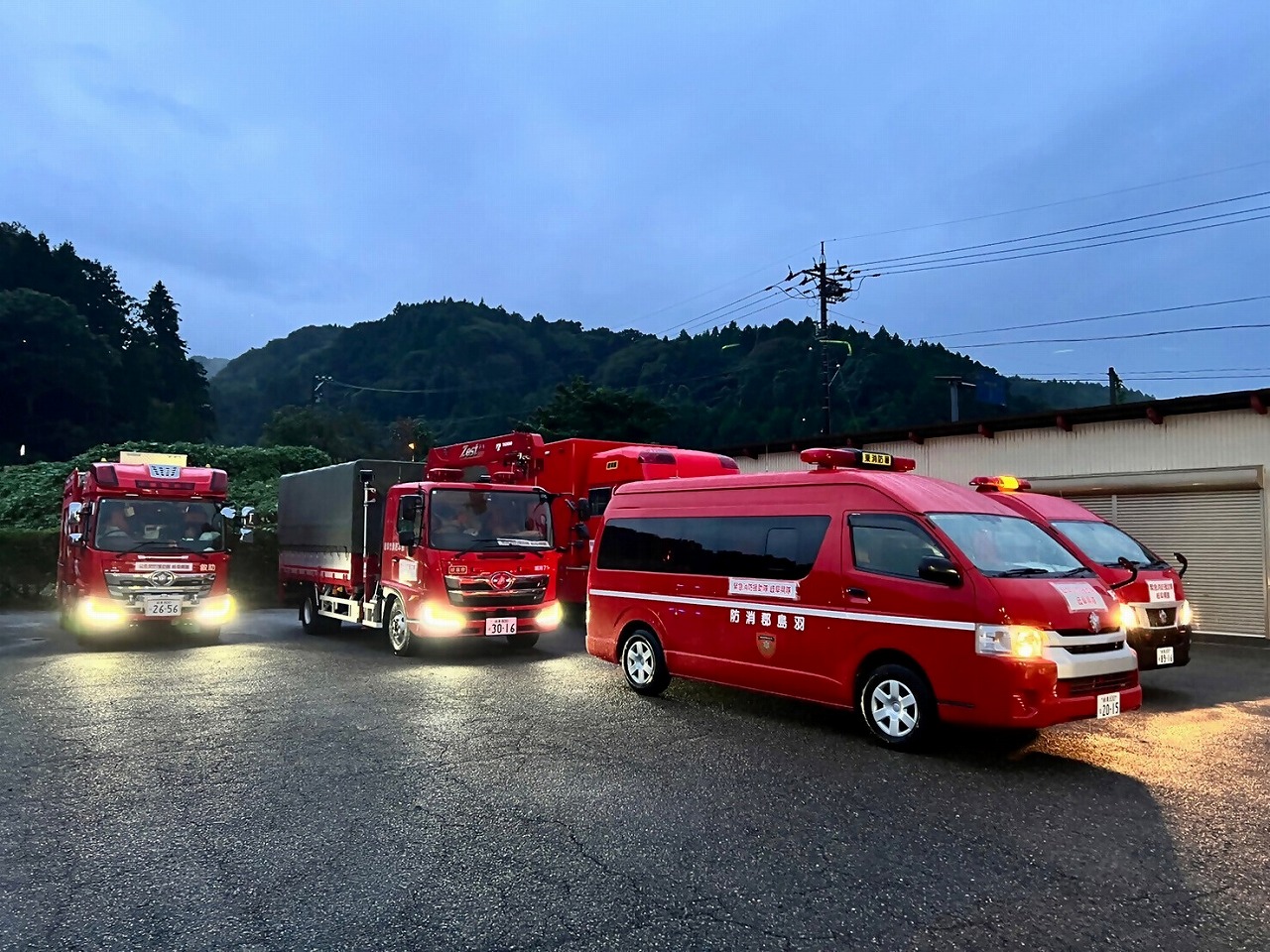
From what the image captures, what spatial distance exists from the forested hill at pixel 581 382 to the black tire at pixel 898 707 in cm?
3280

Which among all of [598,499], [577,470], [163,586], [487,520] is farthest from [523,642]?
[163,586]

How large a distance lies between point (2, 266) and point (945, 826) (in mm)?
73849

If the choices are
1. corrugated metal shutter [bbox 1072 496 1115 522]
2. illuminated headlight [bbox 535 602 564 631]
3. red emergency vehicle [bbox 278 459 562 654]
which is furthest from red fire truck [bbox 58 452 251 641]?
corrugated metal shutter [bbox 1072 496 1115 522]

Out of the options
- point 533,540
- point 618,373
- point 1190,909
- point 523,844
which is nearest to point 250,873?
point 523,844

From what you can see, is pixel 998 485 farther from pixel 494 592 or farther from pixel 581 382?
pixel 581 382

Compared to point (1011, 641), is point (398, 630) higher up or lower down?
lower down

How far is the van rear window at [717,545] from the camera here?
25.4ft

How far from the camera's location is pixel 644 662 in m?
9.27

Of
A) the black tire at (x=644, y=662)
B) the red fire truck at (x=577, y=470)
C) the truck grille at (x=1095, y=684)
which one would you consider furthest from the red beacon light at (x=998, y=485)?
the black tire at (x=644, y=662)

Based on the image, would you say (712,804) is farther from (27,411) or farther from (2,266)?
(2,266)

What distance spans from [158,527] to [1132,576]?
13444 millimetres

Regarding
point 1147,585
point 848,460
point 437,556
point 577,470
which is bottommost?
point 1147,585

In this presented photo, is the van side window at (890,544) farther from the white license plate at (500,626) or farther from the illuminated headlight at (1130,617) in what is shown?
the white license plate at (500,626)

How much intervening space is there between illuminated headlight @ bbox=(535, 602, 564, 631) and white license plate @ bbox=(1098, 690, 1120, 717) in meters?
7.36
